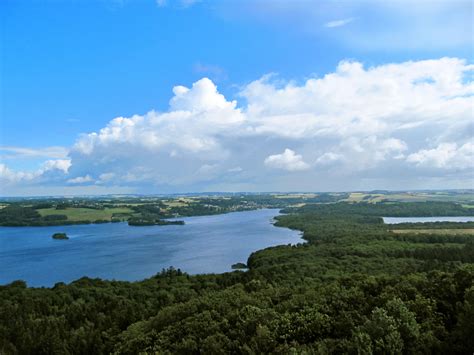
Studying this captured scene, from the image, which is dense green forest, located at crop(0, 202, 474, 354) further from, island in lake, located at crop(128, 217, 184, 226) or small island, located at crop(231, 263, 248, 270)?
island in lake, located at crop(128, 217, 184, 226)

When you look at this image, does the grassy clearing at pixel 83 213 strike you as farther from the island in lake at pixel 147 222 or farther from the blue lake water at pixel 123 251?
the blue lake water at pixel 123 251

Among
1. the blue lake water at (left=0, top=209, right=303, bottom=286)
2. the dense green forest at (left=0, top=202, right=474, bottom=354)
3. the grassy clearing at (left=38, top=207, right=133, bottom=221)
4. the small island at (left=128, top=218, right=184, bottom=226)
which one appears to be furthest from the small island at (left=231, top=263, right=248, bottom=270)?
the grassy clearing at (left=38, top=207, right=133, bottom=221)

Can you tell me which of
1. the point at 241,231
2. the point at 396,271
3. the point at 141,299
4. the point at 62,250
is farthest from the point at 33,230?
the point at 396,271

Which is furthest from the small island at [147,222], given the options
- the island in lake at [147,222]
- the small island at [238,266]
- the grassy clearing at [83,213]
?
the small island at [238,266]

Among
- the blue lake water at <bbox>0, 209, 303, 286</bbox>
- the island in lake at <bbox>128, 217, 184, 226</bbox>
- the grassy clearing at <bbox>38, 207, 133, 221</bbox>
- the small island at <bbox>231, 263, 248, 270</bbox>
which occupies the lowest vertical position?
the small island at <bbox>231, 263, 248, 270</bbox>

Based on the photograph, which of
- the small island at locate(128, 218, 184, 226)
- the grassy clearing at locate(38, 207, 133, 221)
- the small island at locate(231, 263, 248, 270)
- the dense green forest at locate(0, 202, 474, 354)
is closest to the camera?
the dense green forest at locate(0, 202, 474, 354)

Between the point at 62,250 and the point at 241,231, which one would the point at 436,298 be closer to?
the point at 62,250

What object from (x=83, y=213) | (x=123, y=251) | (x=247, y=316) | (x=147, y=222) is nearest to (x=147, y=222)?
(x=147, y=222)

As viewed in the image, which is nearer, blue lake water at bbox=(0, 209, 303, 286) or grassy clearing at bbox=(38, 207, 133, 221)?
blue lake water at bbox=(0, 209, 303, 286)

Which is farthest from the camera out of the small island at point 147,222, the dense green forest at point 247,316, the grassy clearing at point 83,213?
the grassy clearing at point 83,213
